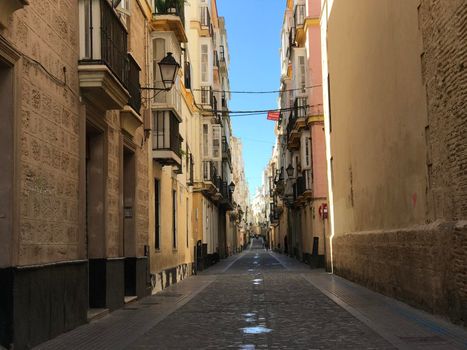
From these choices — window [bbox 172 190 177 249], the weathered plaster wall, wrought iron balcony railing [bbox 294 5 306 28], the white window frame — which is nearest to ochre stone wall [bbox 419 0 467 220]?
the weathered plaster wall

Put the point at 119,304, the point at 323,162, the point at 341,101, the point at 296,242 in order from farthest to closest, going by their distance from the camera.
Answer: the point at 296,242
the point at 323,162
the point at 341,101
the point at 119,304

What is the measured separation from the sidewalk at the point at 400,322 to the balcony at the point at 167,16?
8324 millimetres

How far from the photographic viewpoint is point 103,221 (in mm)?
12398

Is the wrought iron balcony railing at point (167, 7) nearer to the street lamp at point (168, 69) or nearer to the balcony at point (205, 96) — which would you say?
the street lamp at point (168, 69)

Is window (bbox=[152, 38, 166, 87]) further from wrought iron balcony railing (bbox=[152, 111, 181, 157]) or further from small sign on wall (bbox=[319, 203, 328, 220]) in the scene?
small sign on wall (bbox=[319, 203, 328, 220])

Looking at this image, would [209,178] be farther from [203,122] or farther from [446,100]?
A: [446,100]

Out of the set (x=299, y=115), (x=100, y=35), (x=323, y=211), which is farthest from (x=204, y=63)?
(x=100, y=35)

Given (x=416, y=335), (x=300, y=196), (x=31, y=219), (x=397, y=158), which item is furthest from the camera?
(x=300, y=196)

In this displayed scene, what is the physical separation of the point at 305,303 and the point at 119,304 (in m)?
3.91

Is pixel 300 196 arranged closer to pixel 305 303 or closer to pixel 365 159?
pixel 365 159

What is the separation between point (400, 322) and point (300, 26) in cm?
2345

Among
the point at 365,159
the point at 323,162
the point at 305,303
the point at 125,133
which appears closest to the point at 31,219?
the point at 125,133

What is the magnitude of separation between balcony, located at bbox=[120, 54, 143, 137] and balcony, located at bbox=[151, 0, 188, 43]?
3.46 metres

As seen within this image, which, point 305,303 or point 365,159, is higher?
point 365,159
